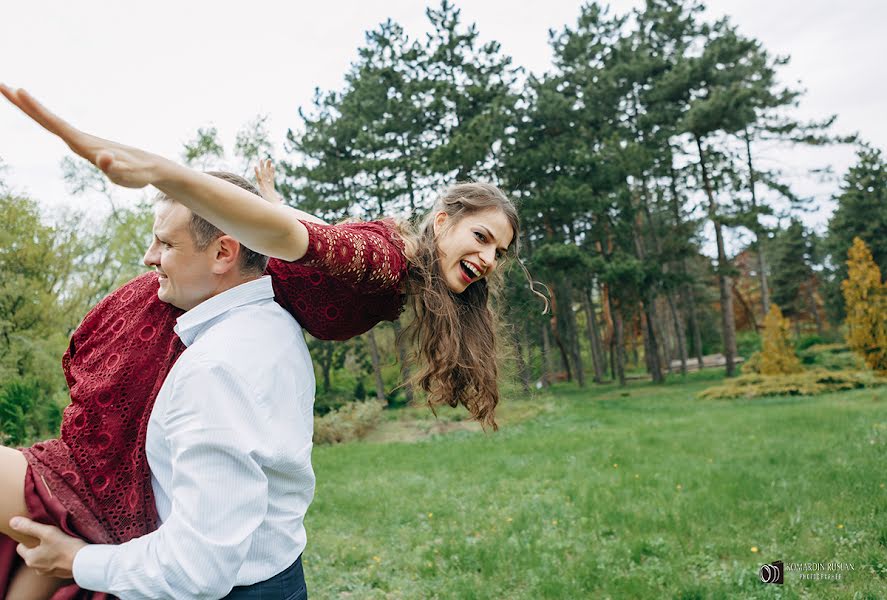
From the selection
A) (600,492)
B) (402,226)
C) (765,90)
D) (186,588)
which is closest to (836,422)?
(600,492)

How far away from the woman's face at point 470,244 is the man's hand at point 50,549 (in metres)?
1.08

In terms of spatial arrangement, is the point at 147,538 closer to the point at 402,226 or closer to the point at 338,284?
the point at 338,284

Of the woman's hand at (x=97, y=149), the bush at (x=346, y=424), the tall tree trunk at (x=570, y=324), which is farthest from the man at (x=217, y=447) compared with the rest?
the tall tree trunk at (x=570, y=324)

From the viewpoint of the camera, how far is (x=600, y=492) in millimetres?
6816

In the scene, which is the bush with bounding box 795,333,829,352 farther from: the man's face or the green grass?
the man's face

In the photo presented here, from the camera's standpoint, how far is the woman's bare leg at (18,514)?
1406 mm

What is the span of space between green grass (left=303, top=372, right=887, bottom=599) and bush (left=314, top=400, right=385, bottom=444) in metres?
4.22

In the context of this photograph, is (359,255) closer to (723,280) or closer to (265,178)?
(265,178)

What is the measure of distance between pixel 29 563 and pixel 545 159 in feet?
70.6

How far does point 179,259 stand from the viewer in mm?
1490

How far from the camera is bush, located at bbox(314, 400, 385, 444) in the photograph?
15398mm

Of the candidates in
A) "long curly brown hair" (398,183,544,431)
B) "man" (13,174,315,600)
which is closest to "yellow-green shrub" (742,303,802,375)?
"long curly brown hair" (398,183,544,431)

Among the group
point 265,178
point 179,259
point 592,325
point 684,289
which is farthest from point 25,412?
point 684,289

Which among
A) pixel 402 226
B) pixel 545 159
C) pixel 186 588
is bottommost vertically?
pixel 186 588
